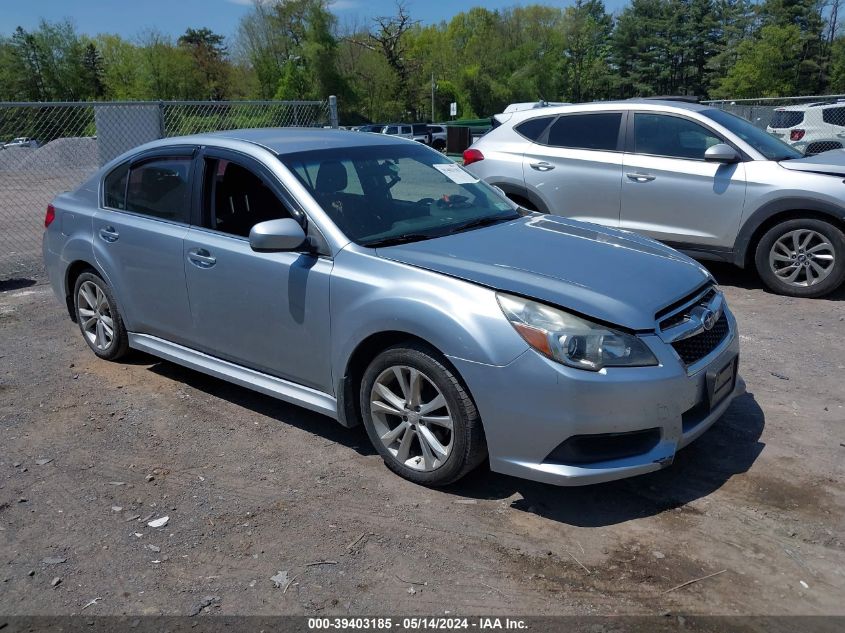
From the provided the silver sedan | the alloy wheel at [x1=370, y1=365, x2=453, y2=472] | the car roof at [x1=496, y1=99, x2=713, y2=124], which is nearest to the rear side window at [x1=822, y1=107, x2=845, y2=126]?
the car roof at [x1=496, y1=99, x2=713, y2=124]

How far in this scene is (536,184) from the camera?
8.30 m

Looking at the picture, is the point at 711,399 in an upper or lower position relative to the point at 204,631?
Result: upper

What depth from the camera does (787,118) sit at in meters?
19.9

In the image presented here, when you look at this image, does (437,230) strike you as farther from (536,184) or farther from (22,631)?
(536,184)

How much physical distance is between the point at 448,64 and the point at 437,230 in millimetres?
86865

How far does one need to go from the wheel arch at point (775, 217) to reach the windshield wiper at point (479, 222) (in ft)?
11.4

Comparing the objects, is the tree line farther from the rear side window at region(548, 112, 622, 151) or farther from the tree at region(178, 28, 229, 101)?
the rear side window at region(548, 112, 622, 151)

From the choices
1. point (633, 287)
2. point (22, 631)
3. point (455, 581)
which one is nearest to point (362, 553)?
point (455, 581)

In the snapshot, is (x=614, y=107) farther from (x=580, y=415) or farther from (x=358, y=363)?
(x=580, y=415)

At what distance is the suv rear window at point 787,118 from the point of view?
19672mm

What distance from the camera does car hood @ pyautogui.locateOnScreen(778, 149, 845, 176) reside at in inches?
279

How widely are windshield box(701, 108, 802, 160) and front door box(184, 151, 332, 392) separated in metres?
5.04

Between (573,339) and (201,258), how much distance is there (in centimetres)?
243

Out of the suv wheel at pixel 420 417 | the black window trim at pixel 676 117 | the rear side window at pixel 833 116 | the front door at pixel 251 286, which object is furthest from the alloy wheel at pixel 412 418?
the rear side window at pixel 833 116
